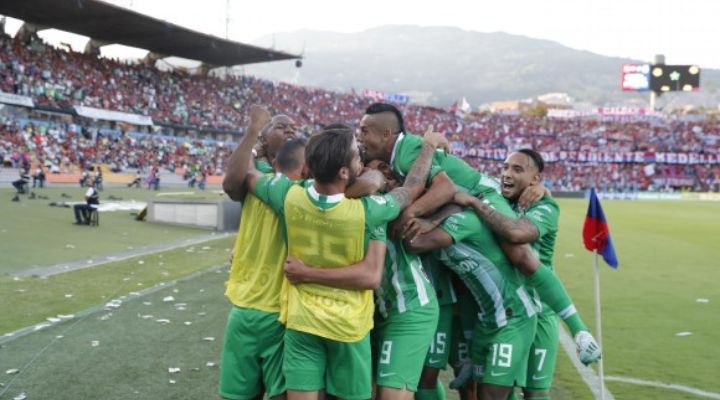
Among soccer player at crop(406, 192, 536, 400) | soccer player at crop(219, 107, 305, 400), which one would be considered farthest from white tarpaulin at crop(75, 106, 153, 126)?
soccer player at crop(406, 192, 536, 400)

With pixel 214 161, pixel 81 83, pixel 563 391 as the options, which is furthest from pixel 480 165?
pixel 563 391

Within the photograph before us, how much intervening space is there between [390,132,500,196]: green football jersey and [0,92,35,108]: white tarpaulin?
35.8m

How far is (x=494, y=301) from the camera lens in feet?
13.3

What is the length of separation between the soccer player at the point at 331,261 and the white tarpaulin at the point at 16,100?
36.2 metres

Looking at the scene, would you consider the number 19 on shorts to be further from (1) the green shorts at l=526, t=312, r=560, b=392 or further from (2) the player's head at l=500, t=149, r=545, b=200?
(2) the player's head at l=500, t=149, r=545, b=200

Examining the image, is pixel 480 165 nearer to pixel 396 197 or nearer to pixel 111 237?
pixel 111 237

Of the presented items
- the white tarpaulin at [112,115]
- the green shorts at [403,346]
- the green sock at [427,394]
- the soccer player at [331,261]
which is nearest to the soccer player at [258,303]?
the soccer player at [331,261]

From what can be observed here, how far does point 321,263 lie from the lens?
338cm

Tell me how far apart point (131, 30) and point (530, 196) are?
42836mm

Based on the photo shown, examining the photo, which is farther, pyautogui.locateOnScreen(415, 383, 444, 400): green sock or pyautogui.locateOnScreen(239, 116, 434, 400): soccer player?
pyautogui.locateOnScreen(415, 383, 444, 400): green sock

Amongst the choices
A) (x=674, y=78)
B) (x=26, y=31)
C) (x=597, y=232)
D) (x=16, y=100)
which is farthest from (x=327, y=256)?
(x=674, y=78)

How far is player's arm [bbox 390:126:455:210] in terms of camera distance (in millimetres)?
3670

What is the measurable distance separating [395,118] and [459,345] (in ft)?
5.30

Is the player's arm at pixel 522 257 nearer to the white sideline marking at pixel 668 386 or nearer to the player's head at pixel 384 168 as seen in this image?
the player's head at pixel 384 168
